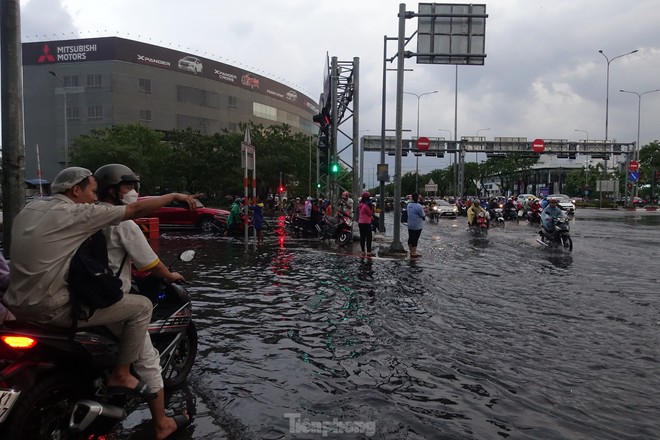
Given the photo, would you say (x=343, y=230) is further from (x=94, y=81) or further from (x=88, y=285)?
(x=94, y=81)

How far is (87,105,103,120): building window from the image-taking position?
199 ft

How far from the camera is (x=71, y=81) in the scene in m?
61.4

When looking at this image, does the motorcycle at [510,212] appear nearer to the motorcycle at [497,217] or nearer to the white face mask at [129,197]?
the motorcycle at [497,217]

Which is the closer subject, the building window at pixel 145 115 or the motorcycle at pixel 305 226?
the motorcycle at pixel 305 226

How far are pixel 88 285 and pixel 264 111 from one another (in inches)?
3190

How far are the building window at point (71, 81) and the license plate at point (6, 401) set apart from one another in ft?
224

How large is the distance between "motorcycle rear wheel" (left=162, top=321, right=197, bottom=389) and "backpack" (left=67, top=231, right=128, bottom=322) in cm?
147

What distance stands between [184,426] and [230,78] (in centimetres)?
7563

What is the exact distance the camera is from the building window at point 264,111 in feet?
258

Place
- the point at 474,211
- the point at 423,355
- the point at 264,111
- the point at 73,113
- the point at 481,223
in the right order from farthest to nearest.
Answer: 1. the point at 264,111
2. the point at 73,113
3. the point at 474,211
4. the point at 481,223
5. the point at 423,355

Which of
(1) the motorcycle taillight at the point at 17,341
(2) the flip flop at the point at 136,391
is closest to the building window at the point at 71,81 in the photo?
(2) the flip flop at the point at 136,391

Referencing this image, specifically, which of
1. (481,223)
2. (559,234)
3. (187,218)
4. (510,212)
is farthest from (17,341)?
(510,212)

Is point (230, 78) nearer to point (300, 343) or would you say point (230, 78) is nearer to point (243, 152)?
point (243, 152)

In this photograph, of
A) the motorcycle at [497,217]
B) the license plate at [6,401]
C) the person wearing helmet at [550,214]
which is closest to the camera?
the license plate at [6,401]
